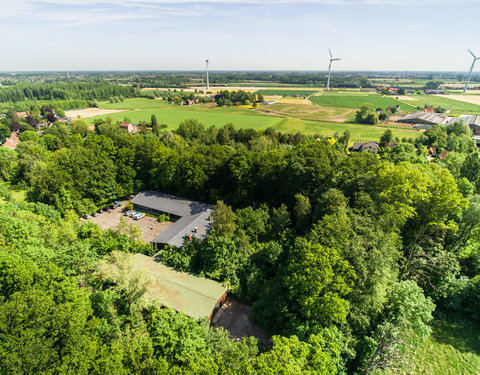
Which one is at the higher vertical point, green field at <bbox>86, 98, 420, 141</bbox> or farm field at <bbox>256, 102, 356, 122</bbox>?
farm field at <bbox>256, 102, 356, 122</bbox>

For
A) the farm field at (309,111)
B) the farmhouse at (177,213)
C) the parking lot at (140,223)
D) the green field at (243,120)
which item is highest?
the farm field at (309,111)

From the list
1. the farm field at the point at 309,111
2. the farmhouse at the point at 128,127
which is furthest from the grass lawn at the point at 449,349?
the farm field at the point at 309,111

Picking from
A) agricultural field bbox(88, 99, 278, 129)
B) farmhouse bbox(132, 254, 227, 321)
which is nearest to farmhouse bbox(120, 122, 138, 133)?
agricultural field bbox(88, 99, 278, 129)

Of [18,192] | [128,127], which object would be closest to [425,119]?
[128,127]

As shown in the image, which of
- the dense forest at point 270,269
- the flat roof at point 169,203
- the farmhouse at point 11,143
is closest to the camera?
the dense forest at point 270,269

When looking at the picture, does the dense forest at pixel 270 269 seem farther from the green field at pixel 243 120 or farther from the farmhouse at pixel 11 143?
the green field at pixel 243 120

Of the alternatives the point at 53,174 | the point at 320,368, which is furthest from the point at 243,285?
the point at 53,174

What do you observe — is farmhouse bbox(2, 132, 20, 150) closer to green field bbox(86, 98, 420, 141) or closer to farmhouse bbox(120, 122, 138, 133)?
farmhouse bbox(120, 122, 138, 133)
